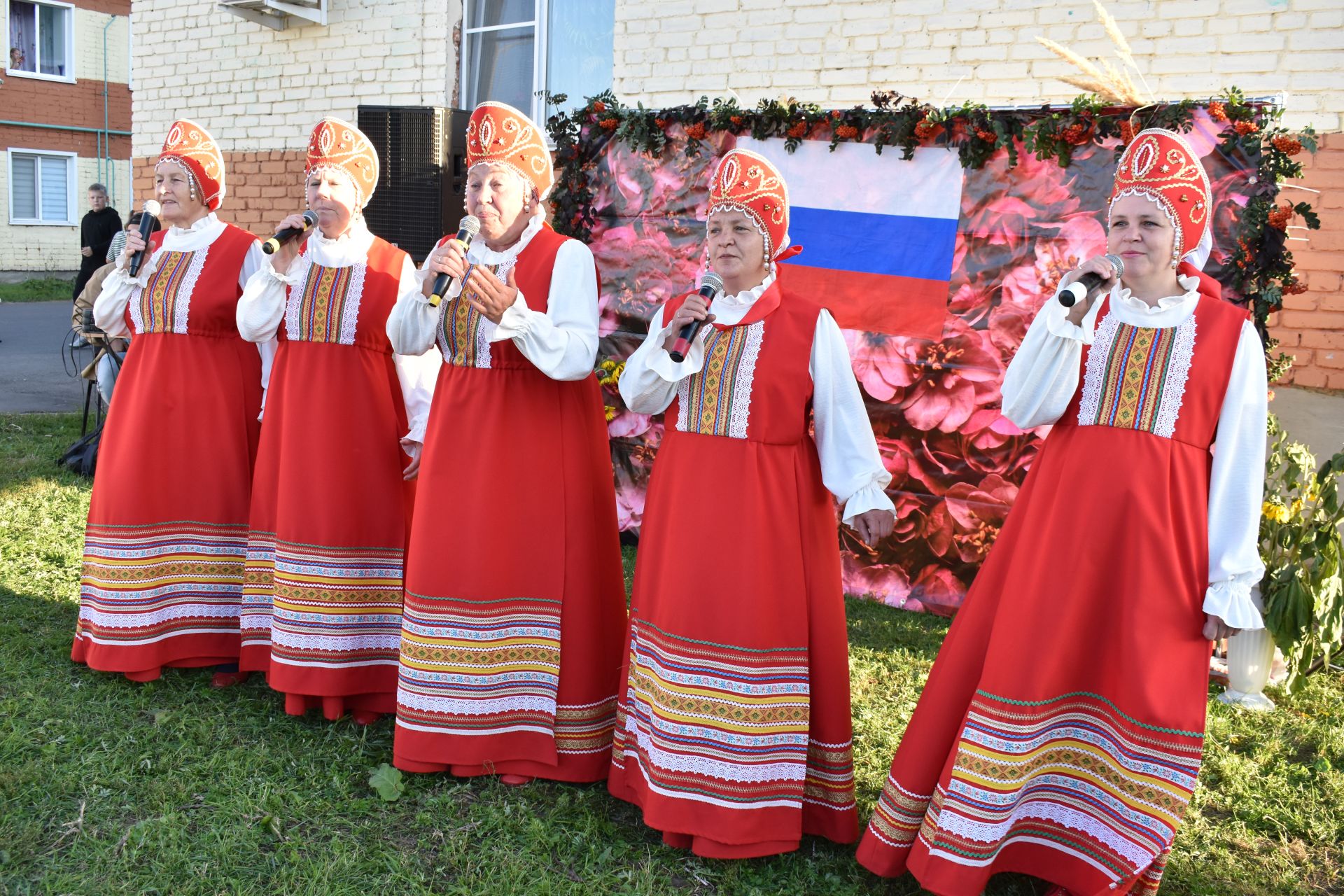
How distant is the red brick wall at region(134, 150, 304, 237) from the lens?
8.75 meters

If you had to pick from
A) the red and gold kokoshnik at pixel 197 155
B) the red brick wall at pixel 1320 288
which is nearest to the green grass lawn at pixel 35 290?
the red and gold kokoshnik at pixel 197 155

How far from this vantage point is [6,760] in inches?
139

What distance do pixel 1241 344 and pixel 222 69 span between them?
28.7 ft

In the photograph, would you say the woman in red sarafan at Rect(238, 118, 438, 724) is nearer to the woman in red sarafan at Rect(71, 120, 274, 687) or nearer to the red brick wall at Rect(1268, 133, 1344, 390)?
the woman in red sarafan at Rect(71, 120, 274, 687)

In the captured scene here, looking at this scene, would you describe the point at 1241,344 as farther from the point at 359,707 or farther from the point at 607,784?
the point at 359,707

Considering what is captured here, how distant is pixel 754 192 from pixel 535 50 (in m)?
5.53

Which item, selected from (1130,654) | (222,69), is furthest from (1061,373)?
(222,69)

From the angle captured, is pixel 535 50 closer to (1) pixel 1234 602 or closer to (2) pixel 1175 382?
(2) pixel 1175 382

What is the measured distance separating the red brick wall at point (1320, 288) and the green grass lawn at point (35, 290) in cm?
1935

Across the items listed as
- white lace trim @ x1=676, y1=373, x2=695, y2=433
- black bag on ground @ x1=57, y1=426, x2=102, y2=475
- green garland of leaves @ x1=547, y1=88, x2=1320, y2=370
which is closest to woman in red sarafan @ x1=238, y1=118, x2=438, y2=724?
white lace trim @ x1=676, y1=373, x2=695, y2=433

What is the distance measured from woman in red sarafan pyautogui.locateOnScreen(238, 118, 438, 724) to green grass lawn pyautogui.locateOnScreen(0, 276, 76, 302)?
17.7 meters

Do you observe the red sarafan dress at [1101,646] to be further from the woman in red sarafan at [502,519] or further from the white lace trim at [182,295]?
the white lace trim at [182,295]

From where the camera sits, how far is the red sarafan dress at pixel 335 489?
373 centimetres

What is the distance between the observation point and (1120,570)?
2641 millimetres
